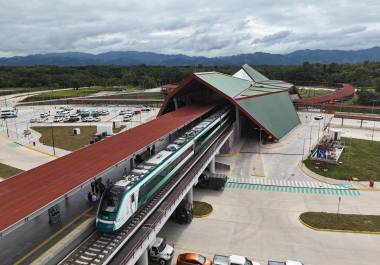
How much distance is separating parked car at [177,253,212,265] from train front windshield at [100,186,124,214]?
7892mm

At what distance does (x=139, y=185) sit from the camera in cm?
2345

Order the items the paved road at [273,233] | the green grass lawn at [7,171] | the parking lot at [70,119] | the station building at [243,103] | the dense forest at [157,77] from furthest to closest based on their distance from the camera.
Answer: the dense forest at [157,77], the parking lot at [70,119], the station building at [243,103], the green grass lawn at [7,171], the paved road at [273,233]

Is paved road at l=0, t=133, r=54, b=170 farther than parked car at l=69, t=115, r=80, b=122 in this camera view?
No

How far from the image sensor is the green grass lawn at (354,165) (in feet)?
146

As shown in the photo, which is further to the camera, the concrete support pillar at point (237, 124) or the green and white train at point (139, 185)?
the concrete support pillar at point (237, 124)

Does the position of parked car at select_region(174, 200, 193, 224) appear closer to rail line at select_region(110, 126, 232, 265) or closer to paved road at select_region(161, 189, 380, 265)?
paved road at select_region(161, 189, 380, 265)

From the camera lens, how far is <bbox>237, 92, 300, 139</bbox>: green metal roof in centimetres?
5888

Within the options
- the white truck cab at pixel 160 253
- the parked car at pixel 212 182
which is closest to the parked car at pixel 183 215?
the white truck cab at pixel 160 253

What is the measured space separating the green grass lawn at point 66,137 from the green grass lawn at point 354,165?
147ft

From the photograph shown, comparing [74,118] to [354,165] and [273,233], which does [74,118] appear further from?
[273,233]

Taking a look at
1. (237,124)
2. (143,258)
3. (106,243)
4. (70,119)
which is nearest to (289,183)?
(237,124)

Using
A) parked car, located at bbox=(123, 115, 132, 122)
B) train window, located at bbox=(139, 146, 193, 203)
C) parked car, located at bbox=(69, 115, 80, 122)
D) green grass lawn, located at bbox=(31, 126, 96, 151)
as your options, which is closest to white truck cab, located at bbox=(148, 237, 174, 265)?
train window, located at bbox=(139, 146, 193, 203)

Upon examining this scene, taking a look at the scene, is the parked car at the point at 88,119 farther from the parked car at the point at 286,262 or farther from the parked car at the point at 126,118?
the parked car at the point at 286,262

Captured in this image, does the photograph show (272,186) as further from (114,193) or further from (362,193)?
(114,193)
